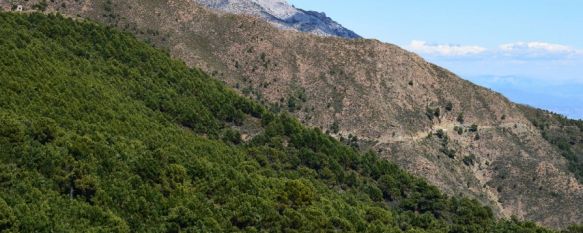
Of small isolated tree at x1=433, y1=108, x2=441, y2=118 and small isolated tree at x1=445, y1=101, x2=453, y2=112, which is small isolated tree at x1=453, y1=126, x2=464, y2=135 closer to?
small isolated tree at x1=433, y1=108, x2=441, y2=118

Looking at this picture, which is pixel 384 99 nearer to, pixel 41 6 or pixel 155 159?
pixel 41 6

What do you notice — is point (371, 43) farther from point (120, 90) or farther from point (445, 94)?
point (120, 90)

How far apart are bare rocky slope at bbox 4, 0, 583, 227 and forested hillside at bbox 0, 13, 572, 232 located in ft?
90.7

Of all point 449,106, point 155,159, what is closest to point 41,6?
point 449,106

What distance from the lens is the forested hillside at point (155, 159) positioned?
1658 inches

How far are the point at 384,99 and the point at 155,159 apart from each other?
86.1 metres

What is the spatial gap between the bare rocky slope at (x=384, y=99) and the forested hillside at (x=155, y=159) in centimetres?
2763

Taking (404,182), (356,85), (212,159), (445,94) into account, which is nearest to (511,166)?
(445,94)

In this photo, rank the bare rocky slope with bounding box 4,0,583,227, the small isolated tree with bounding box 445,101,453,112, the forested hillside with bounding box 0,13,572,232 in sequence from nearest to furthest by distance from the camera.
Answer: the forested hillside with bounding box 0,13,572,232
the bare rocky slope with bounding box 4,0,583,227
the small isolated tree with bounding box 445,101,453,112

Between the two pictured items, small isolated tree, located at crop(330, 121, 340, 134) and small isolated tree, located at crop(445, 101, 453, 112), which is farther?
small isolated tree, located at crop(445, 101, 453, 112)

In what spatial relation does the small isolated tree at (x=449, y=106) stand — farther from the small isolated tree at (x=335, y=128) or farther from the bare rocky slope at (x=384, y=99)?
the small isolated tree at (x=335, y=128)

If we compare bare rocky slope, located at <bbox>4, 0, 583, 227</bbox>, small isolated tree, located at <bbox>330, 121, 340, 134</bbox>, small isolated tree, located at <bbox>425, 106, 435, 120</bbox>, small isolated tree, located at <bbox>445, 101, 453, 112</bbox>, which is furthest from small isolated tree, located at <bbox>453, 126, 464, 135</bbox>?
small isolated tree, located at <bbox>330, 121, 340, 134</bbox>

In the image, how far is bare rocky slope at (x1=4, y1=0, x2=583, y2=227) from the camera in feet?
394

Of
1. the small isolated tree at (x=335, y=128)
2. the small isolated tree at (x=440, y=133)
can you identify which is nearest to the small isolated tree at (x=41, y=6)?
the small isolated tree at (x=335, y=128)
